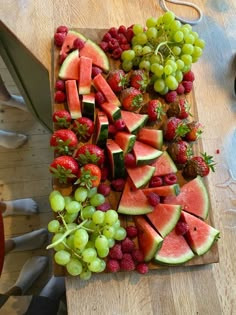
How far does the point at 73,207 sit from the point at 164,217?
266mm

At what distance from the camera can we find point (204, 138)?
3.83 ft

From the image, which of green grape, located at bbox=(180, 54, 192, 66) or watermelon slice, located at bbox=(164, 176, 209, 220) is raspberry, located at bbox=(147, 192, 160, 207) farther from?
green grape, located at bbox=(180, 54, 192, 66)

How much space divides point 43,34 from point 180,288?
0.97 meters

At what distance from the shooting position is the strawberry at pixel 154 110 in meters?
1.05

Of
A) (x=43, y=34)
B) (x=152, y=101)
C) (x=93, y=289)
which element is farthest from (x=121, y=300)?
(x=43, y=34)

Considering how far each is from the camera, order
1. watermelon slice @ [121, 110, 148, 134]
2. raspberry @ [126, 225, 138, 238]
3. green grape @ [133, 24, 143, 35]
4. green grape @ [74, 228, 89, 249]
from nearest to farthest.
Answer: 1. green grape @ [74, 228, 89, 249]
2. raspberry @ [126, 225, 138, 238]
3. watermelon slice @ [121, 110, 148, 134]
4. green grape @ [133, 24, 143, 35]

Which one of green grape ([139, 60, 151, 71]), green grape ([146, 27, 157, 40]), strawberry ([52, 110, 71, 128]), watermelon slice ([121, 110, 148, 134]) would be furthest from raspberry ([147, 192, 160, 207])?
green grape ([146, 27, 157, 40])

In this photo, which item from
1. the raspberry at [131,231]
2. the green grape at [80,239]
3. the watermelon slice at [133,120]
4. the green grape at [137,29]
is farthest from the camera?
the green grape at [137,29]

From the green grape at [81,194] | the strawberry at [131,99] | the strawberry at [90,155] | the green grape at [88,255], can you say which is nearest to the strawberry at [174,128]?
the strawberry at [131,99]

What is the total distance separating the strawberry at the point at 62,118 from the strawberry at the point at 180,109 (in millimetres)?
344

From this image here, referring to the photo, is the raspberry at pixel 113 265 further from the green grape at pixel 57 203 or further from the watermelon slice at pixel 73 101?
the watermelon slice at pixel 73 101

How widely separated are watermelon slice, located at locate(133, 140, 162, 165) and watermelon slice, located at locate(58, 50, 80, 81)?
0.31 m

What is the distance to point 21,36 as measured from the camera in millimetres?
1149

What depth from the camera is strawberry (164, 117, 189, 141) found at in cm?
103
